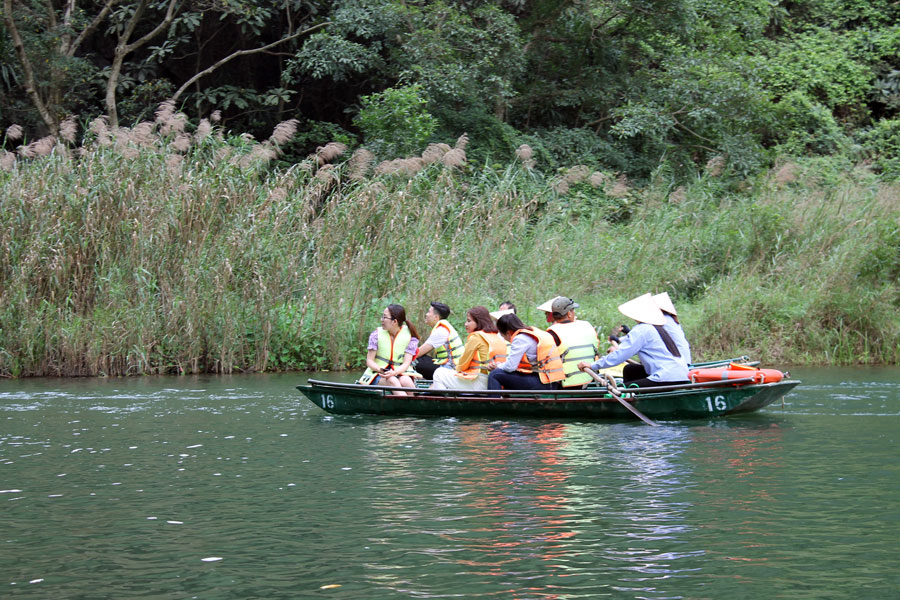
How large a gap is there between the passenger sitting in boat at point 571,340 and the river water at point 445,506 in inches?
22.3

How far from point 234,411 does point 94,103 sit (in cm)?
1397

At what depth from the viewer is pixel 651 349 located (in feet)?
34.6

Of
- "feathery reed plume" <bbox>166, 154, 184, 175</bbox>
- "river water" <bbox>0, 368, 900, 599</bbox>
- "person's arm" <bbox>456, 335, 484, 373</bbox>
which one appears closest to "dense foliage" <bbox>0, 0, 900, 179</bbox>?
A: "feathery reed plume" <bbox>166, 154, 184, 175</bbox>

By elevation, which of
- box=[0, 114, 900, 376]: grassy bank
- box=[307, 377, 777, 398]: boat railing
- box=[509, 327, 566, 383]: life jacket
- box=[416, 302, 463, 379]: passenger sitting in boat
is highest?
box=[0, 114, 900, 376]: grassy bank

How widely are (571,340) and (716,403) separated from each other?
61.2 inches

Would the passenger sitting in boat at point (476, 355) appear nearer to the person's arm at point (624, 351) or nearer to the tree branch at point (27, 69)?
the person's arm at point (624, 351)

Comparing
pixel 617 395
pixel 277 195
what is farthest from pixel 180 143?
pixel 617 395

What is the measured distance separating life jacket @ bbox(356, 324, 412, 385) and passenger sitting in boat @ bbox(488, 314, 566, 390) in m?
1.19

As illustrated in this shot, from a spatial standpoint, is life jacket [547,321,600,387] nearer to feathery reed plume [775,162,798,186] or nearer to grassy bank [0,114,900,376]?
grassy bank [0,114,900,376]

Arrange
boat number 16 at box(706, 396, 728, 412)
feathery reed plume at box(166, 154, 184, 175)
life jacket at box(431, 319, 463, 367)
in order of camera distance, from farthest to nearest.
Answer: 1. feathery reed plume at box(166, 154, 184, 175)
2. life jacket at box(431, 319, 463, 367)
3. boat number 16 at box(706, 396, 728, 412)

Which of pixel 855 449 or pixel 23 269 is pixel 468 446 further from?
pixel 23 269

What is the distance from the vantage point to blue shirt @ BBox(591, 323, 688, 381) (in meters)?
10.4

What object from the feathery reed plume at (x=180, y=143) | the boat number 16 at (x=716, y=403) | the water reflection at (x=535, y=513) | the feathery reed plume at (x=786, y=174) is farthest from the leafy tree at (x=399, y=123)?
the water reflection at (x=535, y=513)

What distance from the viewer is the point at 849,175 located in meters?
21.6
